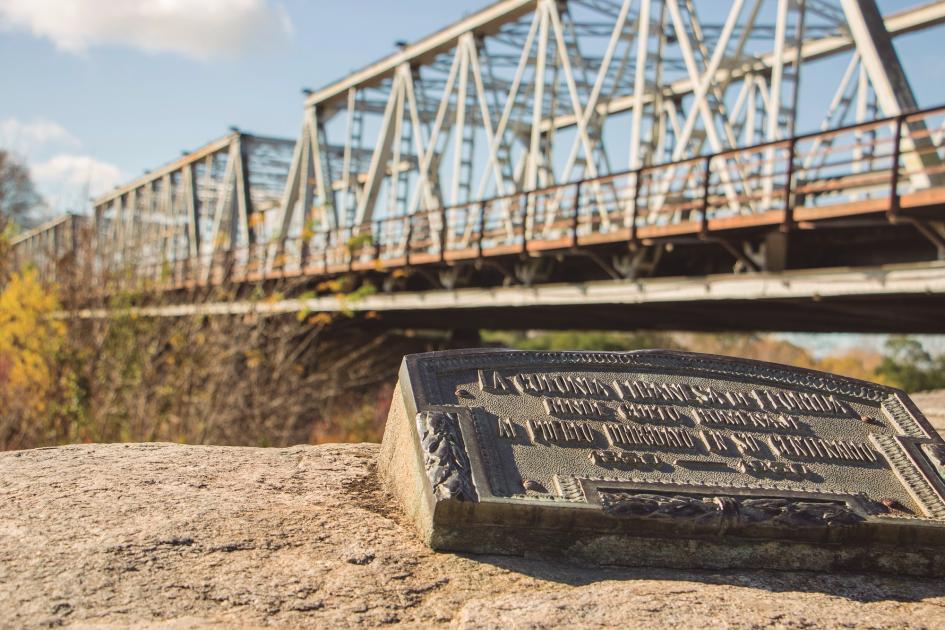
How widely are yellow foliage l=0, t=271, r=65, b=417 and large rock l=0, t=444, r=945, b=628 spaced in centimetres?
988

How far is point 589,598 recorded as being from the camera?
3.62 metres

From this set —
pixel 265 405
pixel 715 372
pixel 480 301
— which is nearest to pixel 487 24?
pixel 480 301

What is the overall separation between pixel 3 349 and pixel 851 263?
1278 cm

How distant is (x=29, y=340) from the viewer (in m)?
14.2

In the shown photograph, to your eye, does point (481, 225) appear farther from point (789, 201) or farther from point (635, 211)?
point (789, 201)

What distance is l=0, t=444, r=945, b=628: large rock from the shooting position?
3.38 metres

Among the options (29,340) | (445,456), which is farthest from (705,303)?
(29,340)

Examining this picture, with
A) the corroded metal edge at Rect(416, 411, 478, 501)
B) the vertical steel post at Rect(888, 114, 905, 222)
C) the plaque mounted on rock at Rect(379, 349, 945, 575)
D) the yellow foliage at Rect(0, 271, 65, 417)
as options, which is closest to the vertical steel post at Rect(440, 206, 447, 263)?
the yellow foliage at Rect(0, 271, 65, 417)

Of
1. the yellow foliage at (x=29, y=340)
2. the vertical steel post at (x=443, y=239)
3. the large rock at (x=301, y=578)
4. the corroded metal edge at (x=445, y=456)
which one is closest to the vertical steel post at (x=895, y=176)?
the large rock at (x=301, y=578)

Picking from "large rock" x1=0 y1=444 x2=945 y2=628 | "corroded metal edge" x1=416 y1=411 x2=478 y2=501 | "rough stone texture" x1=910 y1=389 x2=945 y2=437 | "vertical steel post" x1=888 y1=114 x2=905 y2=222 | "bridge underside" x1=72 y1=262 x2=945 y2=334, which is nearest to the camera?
"large rock" x1=0 y1=444 x2=945 y2=628

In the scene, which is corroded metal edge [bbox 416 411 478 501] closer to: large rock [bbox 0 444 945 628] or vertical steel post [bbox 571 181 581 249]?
large rock [bbox 0 444 945 628]

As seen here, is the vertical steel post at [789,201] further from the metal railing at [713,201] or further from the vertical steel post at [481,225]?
the vertical steel post at [481,225]

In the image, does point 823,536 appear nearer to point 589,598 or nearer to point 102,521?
point 589,598

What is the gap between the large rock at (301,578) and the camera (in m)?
3.38
